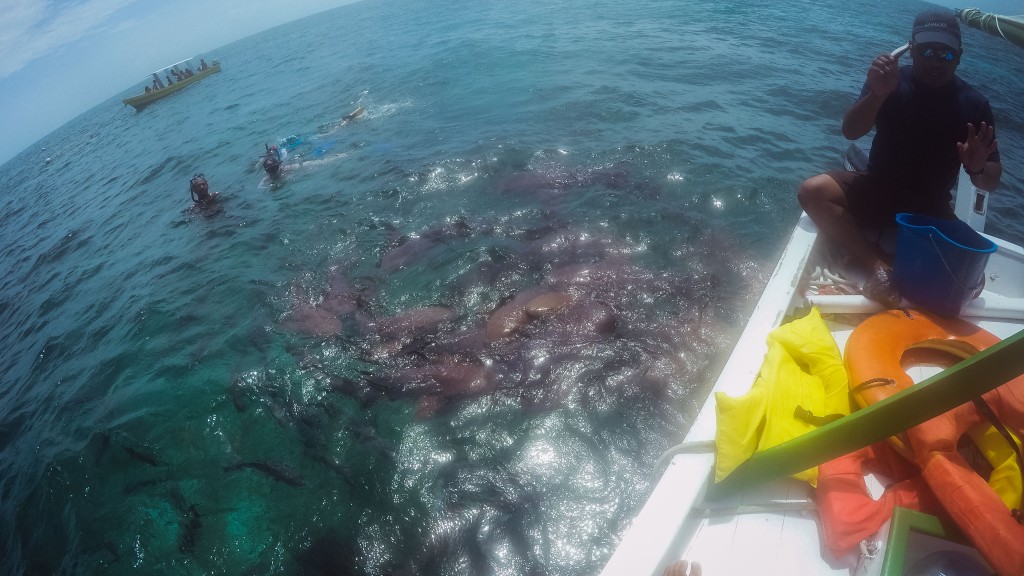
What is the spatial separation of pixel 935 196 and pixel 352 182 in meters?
10.7

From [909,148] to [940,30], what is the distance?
963 millimetres

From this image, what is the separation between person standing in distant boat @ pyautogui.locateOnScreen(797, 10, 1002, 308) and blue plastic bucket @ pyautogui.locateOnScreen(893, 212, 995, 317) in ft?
0.57

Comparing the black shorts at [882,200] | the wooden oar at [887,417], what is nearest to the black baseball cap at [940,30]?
the black shorts at [882,200]

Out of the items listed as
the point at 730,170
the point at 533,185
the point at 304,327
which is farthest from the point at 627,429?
the point at 730,170

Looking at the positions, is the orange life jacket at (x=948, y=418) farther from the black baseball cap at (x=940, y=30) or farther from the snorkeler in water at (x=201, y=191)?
the snorkeler in water at (x=201, y=191)

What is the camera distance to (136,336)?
25.4 feet

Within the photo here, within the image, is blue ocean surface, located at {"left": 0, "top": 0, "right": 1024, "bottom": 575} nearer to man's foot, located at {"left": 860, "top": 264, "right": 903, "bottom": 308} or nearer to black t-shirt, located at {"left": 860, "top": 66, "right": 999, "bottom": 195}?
man's foot, located at {"left": 860, "top": 264, "right": 903, "bottom": 308}

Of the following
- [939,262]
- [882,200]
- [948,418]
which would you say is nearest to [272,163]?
[882,200]

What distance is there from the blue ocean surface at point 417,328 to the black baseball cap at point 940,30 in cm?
302

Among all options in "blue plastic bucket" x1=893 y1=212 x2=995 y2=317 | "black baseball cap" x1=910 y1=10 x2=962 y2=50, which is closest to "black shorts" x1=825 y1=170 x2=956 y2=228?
"blue plastic bucket" x1=893 y1=212 x2=995 y2=317

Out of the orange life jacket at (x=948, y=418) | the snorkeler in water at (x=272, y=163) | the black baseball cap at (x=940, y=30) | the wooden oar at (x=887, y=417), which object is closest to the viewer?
the wooden oar at (x=887, y=417)

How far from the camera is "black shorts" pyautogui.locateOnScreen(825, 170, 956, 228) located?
4.12 m

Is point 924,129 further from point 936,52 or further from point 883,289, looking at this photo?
point 883,289

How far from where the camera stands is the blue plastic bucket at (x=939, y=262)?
3.21 m
